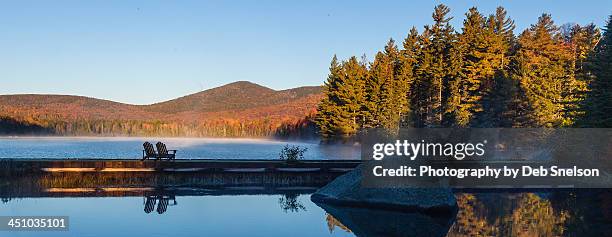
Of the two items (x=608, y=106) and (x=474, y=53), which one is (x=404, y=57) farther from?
(x=608, y=106)

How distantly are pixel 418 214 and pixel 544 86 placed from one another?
4104 centimetres

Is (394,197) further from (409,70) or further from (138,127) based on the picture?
(138,127)

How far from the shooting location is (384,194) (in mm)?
20484

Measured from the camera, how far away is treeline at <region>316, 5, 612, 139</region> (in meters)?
55.0

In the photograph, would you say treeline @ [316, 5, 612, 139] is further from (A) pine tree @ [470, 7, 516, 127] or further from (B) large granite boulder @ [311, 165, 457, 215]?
(B) large granite boulder @ [311, 165, 457, 215]

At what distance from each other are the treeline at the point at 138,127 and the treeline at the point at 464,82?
54.4 meters

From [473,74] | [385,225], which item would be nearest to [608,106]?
[385,225]

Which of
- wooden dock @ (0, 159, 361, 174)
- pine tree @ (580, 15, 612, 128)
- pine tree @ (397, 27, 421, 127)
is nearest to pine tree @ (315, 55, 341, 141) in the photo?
pine tree @ (397, 27, 421, 127)

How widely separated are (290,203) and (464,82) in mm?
42683

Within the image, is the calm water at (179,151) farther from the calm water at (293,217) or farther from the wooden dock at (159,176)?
the calm water at (293,217)

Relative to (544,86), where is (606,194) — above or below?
below

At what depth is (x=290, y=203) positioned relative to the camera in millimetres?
21500

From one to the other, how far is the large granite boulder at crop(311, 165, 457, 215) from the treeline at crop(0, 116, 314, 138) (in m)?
107

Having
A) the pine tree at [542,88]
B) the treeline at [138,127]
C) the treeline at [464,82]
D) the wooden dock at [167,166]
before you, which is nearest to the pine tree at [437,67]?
the treeline at [464,82]
